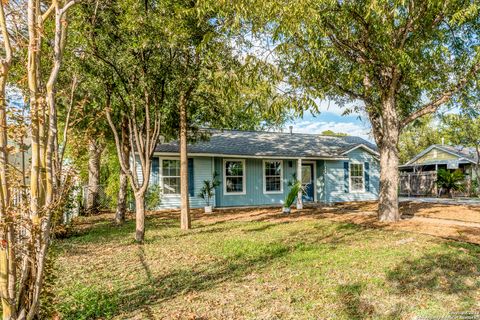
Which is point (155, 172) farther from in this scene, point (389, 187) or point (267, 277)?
point (267, 277)

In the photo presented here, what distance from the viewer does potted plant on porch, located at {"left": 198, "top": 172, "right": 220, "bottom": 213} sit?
1402 cm

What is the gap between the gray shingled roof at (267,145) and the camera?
15.7 m

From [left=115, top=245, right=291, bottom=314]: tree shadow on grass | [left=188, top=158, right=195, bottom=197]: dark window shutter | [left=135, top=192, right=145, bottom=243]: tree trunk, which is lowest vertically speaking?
[left=115, top=245, right=291, bottom=314]: tree shadow on grass

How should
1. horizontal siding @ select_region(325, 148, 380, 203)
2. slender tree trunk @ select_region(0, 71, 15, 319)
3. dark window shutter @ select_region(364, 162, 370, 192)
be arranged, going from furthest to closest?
dark window shutter @ select_region(364, 162, 370, 192) → horizontal siding @ select_region(325, 148, 380, 203) → slender tree trunk @ select_region(0, 71, 15, 319)

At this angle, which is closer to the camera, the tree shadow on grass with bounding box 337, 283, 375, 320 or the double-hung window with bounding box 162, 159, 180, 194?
the tree shadow on grass with bounding box 337, 283, 375, 320

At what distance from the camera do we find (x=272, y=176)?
1714 centimetres

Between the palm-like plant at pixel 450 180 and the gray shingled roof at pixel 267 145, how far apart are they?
16.2ft

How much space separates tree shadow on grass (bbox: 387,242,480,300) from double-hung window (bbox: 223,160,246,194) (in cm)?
1060

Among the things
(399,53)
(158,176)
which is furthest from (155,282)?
(158,176)

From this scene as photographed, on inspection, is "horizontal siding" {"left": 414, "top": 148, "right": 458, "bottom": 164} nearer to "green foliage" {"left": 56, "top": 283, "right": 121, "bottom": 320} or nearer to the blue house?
the blue house

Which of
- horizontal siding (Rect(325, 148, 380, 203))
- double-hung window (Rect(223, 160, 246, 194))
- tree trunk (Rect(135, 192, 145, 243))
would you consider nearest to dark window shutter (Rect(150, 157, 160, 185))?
double-hung window (Rect(223, 160, 246, 194))

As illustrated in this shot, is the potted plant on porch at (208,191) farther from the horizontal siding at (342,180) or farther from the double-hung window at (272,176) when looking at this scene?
the horizontal siding at (342,180)

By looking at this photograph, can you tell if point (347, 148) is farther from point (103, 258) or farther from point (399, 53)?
point (103, 258)

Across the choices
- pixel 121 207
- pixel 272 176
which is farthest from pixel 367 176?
pixel 121 207
